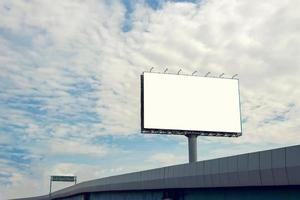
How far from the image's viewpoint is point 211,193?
87.6ft

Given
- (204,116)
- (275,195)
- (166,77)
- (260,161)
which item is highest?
(166,77)

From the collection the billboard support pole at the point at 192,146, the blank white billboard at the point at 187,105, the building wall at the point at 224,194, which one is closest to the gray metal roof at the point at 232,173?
the building wall at the point at 224,194

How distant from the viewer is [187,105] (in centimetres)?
4991

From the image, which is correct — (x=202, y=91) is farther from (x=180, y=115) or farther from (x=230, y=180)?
(x=230, y=180)

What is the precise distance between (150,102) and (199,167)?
23112 millimetres

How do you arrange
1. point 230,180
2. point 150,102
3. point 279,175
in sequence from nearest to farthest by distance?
point 279,175 < point 230,180 < point 150,102

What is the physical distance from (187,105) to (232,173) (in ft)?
88.3

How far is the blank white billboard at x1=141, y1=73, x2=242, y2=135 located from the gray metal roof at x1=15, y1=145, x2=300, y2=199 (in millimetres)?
12872

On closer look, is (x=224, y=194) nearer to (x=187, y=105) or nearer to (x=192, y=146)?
(x=187, y=105)

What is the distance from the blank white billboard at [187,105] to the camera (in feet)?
162

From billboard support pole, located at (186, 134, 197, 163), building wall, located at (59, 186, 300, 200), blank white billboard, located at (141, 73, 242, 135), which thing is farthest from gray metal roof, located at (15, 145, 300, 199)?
billboard support pole, located at (186, 134, 197, 163)

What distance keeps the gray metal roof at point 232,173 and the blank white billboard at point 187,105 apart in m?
12.9

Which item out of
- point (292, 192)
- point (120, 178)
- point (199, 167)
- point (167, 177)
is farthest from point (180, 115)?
point (292, 192)

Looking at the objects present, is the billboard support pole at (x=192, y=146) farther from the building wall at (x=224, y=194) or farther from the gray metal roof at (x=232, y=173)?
the gray metal roof at (x=232, y=173)
